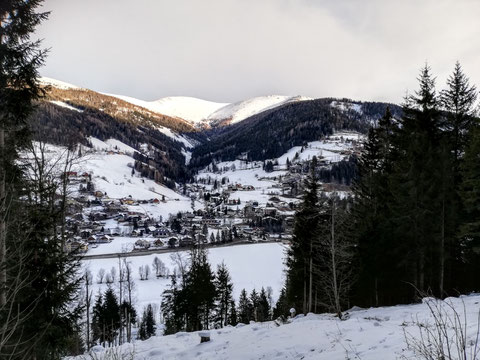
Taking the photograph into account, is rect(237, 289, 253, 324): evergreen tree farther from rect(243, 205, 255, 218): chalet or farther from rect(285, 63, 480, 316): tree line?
rect(243, 205, 255, 218): chalet

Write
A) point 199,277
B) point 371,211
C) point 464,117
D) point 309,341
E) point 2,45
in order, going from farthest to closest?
1. point 199,277
2. point 371,211
3. point 464,117
4. point 309,341
5. point 2,45

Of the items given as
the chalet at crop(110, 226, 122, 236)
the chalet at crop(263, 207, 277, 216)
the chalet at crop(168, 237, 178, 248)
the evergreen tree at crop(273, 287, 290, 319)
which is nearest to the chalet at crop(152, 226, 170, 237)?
the chalet at crop(110, 226, 122, 236)

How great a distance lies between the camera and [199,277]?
31.4 m

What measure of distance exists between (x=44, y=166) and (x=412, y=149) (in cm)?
1942

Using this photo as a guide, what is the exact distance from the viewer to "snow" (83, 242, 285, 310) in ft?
263

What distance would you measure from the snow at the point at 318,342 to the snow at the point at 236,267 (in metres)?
57.2

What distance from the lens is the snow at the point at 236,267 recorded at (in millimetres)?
80188

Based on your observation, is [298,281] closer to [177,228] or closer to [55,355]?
[55,355]

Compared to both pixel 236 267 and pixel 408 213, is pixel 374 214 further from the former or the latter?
pixel 236 267

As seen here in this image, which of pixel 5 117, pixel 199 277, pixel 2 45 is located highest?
pixel 2 45

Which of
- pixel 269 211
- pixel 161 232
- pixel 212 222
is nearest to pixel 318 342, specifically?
pixel 161 232

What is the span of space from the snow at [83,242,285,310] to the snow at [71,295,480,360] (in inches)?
2251

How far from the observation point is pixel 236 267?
307 feet

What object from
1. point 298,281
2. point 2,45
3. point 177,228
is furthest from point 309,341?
point 177,228
